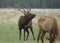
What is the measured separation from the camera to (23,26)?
842 inches

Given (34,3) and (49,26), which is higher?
(49,26)

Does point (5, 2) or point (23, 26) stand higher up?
point (23, 26)

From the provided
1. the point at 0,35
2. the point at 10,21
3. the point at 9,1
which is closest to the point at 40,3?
the point at 9,1

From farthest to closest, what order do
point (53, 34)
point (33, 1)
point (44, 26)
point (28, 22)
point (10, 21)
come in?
point (33, 1) < point (10, 21) < point (28, 22) < point (44, 26) < point (53, 34)

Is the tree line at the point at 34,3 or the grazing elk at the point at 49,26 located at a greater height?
the grazing elk at the point at 49,26

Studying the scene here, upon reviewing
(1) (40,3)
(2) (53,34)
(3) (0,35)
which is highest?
(2) (53,34)

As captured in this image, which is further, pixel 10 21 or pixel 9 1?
pixel 9 1

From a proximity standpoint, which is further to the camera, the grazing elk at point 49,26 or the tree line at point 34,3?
the tree line at point 34,3

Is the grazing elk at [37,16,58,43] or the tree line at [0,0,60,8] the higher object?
the grazing elk at [37,16,58,43]

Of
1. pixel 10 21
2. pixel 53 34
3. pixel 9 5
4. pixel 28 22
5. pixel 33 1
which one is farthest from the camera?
pixel 33 1

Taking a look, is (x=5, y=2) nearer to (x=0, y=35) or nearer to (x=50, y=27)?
(x=0, y=35)

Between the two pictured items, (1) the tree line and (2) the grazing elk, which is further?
(1) the tree line

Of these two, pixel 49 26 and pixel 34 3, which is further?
pixel 34 3

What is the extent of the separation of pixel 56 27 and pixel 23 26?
4940mm
